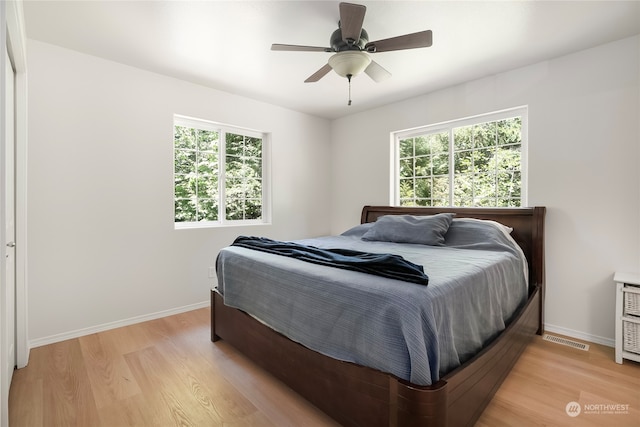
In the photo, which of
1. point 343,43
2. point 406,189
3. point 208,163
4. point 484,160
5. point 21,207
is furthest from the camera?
point 406,189

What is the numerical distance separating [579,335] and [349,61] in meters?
2.85

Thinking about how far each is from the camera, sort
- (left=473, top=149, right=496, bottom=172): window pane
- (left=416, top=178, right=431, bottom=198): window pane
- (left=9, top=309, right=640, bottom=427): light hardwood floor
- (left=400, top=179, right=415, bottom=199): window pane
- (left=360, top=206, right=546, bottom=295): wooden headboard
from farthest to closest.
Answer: (left=400, top=179, right=415, bottom=199): window pane
(left=416, top=178, right=431, bottom=198): window pane
(left=473, top=149, right=496, bottom=172): window pane
(left=360, top=206, right=546, bottom=295): wooden headboard
(left=9, top=309, right=640, bottom=427): light hardwood floor

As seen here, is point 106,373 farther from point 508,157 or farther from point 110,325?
point 508,157

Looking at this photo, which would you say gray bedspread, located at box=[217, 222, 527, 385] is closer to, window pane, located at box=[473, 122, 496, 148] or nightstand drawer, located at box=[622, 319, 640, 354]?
nightstand drawer, located at box=[622, 319, 640, 354]

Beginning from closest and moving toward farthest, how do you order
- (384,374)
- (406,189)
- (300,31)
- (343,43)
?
(384,374) → (343,43) → (300,31) → (406,189)

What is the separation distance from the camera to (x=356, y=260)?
1.66 meters

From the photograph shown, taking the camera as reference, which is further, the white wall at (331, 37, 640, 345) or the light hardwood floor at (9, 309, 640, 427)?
the white wall at (331, 37, 640, 345)

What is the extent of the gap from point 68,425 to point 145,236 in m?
1.66

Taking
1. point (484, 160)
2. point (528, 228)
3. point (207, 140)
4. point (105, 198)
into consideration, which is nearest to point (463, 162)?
point (484, 160)

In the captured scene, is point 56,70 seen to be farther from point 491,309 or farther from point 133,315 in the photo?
point 491,309

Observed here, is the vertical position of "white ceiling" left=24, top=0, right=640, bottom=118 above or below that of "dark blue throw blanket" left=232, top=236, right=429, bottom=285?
above

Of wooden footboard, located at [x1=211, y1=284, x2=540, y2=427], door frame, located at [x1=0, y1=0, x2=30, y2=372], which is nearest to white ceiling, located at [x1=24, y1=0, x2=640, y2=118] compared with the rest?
door frame, located at [x1=0, y1=0, x2=30, y2=372]

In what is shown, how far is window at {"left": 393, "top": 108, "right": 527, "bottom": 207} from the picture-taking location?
299 centimetres

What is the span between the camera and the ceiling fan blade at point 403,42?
1801mm
